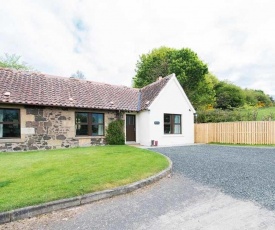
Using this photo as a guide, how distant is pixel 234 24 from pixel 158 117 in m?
9.08

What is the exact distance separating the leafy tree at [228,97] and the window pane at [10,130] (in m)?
39.6

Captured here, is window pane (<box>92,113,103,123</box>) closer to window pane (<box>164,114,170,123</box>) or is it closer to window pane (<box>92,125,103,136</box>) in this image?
window pane (<box>92,125,103,136</box>)

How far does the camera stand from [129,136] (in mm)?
17484

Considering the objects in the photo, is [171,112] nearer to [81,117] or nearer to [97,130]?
[97,130]

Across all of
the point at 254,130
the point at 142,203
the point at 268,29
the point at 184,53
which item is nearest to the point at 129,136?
the point at 254,130

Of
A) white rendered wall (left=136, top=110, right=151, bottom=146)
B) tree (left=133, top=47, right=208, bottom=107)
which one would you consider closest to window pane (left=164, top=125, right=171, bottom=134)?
white rendered wall (left=136, top=110, right=151, bottom=146)

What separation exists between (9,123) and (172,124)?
1230 centimetres

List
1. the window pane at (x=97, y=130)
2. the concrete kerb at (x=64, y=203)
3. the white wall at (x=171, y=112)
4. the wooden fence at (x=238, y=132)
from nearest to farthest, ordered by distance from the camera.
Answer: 1. the concrete kerb at (x=64, y=203)
2. the wooden fence at (x=238, y=132)
3. the window pane at (x=97, y=130)
4. the white wall at (x=171, y=112)

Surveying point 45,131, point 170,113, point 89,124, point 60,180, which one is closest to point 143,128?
point 170,113

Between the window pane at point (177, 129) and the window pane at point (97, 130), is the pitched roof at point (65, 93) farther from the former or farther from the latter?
the window pane at point (177, 129)

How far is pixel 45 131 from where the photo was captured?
13492 mm

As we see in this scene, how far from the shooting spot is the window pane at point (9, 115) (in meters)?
12.5

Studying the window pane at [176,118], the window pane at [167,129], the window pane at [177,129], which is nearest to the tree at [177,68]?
the window pane at [176,118]

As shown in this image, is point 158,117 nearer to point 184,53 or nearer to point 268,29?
point 268,29
